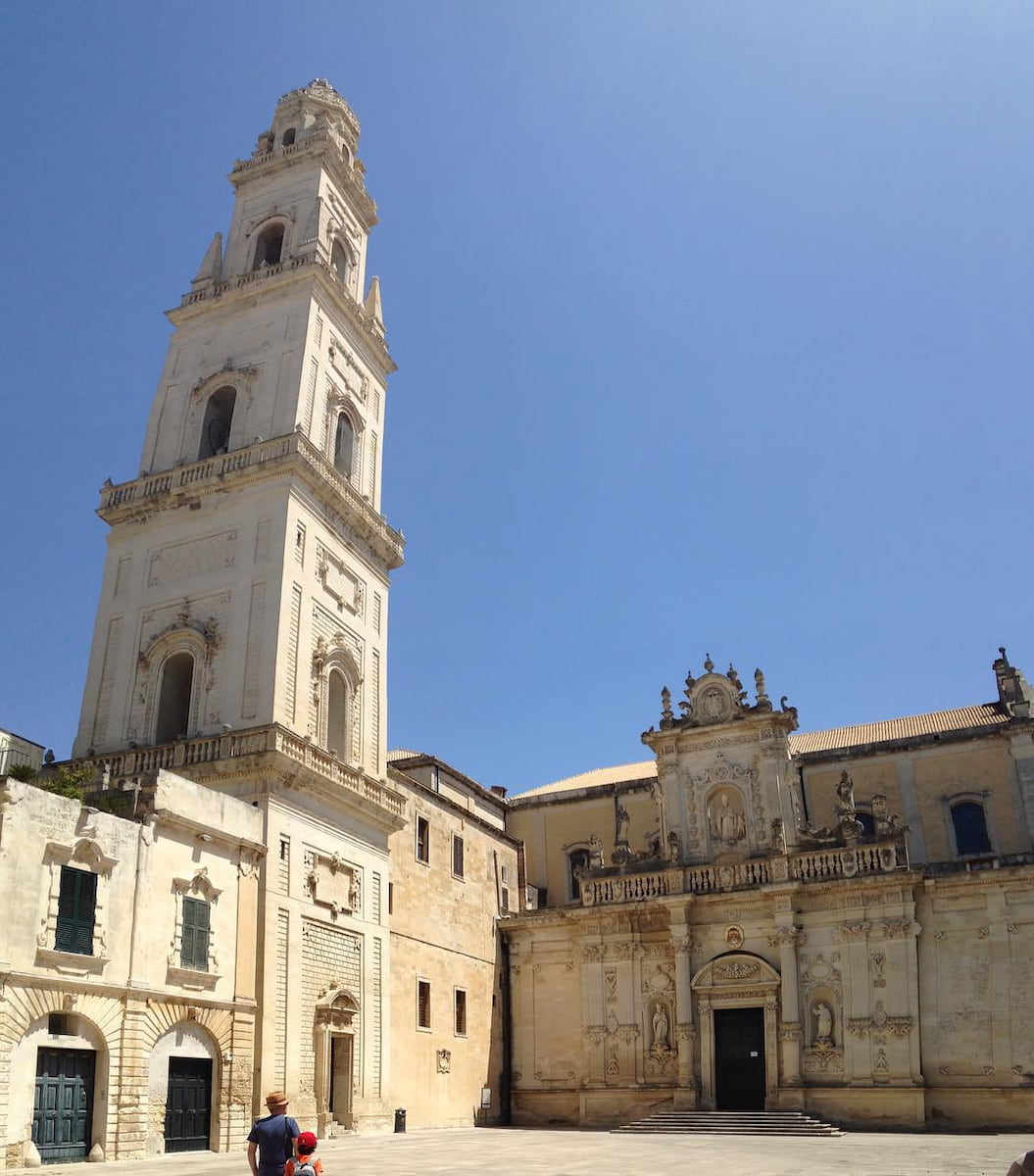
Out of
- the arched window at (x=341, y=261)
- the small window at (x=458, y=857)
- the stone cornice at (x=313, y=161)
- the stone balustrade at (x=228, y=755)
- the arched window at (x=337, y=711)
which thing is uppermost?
the stone cornice at (x=313, y=161)

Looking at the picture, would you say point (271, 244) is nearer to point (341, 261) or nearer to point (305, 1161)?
point (341, 261)

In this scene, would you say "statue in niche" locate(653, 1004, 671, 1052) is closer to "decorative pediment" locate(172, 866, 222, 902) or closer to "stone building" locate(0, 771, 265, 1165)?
"stone building" locate(0, 771, 265, 1165)

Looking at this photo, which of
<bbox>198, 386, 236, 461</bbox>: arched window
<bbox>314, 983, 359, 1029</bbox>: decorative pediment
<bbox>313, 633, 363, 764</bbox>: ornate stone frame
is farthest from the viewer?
<bbox>198, 386, 236, 461</bbox>: arched window

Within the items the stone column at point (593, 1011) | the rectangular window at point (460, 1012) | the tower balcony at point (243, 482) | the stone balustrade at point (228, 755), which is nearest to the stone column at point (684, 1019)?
the stone column at point (593, 1011)

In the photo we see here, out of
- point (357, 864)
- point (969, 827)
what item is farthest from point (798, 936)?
point (357, 864)

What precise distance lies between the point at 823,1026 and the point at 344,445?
70.7 feet

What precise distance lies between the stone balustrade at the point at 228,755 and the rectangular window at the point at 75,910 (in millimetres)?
5287

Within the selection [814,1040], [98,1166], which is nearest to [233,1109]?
[98,1166]

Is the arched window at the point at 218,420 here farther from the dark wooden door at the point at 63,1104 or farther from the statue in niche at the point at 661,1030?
the statue in niche at the point at 661,1030

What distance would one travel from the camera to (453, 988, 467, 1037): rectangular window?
107 feet

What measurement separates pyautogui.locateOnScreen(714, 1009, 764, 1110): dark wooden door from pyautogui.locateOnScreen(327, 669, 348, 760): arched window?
14364 mm

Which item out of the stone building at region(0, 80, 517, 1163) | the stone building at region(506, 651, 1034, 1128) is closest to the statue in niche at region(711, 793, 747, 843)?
the stone building at region(506, 651, 1034, 1128)

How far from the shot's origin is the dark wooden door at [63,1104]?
54.2ft

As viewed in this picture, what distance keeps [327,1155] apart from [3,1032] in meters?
6.56
